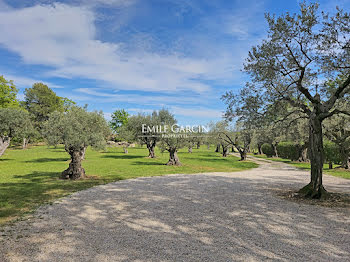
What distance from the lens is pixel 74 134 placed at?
15180 millimetres

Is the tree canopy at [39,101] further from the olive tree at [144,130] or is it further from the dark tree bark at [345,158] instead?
the dark tree bark at [345,158]

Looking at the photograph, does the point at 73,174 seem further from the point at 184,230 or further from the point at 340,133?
the point at 340,133

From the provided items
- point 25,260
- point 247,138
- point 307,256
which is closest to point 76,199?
point 25,260

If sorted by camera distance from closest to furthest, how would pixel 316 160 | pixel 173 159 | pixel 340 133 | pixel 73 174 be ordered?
pixel 316 160 → pixel 73 174 → pixel 340 133 → pixel 173 159

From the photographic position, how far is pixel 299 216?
815 cm

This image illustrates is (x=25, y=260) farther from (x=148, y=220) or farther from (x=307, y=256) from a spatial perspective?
(x=307, y=256)

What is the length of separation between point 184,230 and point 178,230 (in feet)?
0.60

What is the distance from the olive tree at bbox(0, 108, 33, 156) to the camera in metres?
25.9

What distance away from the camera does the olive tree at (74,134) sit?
49.9ft

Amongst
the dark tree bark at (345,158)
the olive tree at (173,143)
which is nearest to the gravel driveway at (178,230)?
the olive tree at (173,143)

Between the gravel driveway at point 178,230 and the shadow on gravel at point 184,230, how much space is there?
2 centimetres

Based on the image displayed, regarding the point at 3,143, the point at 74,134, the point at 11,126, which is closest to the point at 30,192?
the point at 74,134

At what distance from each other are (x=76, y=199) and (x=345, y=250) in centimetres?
998

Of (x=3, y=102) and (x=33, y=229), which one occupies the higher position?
(x=3, y=102)
